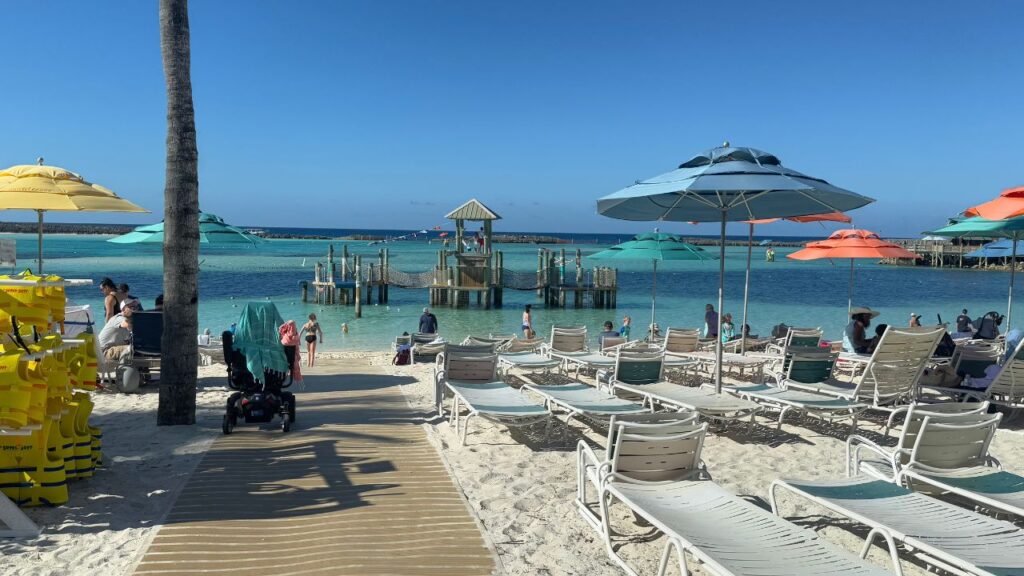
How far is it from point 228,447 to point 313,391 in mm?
2635

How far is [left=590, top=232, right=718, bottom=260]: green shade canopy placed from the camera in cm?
1160

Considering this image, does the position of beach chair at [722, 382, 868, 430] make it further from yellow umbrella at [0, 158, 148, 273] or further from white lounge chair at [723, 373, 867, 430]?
yellow umbrella at [0, 158, 148, 273]

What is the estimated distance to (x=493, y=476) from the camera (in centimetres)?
484

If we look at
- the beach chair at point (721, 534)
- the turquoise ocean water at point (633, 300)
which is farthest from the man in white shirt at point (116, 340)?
the turquoise ocean water at point (633, 300)

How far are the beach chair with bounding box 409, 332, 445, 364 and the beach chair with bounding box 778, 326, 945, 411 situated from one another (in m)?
6.28

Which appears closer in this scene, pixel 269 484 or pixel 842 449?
pixel 269 484

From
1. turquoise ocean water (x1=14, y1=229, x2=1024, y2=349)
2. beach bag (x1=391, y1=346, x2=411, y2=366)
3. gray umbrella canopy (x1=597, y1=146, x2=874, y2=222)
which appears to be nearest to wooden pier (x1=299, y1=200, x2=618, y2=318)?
turquoise ocean water (x1=14, y1=229, x2=1024, y2=349)

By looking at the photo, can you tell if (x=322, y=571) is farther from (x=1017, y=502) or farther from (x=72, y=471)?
(x=1017, y=502)

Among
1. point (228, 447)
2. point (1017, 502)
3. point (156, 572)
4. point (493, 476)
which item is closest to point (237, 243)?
point (228, 447)

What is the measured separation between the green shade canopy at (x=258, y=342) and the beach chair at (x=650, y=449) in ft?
10.6

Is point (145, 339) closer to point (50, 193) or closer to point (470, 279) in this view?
point (50, 193)

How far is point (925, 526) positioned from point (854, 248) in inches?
297

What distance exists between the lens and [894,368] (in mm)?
6484

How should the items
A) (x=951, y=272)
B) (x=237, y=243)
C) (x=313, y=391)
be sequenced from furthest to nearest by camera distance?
1. (x=951, y=272)
2. (x=237, y=243)
3. (x=313, y=391)
